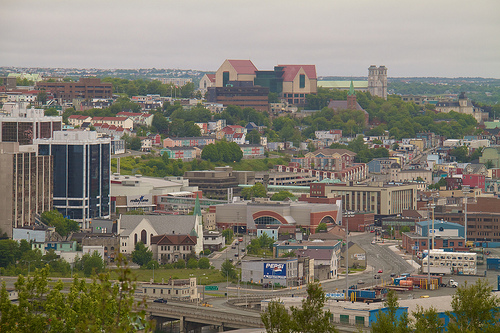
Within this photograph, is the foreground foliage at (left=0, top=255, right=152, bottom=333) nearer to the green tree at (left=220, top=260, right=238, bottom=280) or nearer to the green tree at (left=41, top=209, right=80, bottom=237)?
the green tree at (left=220, top=260, right=238, bottom=280)

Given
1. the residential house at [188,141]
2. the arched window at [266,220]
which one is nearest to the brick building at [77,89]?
the residential house at [188,141]

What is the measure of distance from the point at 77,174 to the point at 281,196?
818 inches

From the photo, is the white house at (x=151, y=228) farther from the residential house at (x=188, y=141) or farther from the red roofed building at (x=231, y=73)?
the red roofed building at (x=231, y=73)

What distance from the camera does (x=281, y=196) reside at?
9506 centimetres

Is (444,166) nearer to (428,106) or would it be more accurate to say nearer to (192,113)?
(192,113)

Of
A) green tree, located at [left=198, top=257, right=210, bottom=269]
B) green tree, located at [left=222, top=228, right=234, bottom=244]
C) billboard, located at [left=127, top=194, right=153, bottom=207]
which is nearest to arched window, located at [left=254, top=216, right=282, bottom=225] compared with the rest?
green tree, located at [left=222, top=228, right=234, bottom=244]

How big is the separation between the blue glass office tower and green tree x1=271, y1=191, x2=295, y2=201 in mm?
17564

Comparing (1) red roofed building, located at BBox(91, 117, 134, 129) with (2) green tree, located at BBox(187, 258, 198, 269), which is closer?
(2) green tree, located at BBox(187, 258, 198, 269)

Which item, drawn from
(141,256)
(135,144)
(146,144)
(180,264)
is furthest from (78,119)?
(180,264)

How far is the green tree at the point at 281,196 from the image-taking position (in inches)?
3723

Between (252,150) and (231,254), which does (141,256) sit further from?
(252,150)

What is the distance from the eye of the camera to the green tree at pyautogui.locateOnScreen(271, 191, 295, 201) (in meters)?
94.6

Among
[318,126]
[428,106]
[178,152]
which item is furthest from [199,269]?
[428,106]

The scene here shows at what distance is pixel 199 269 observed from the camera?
217 ft
